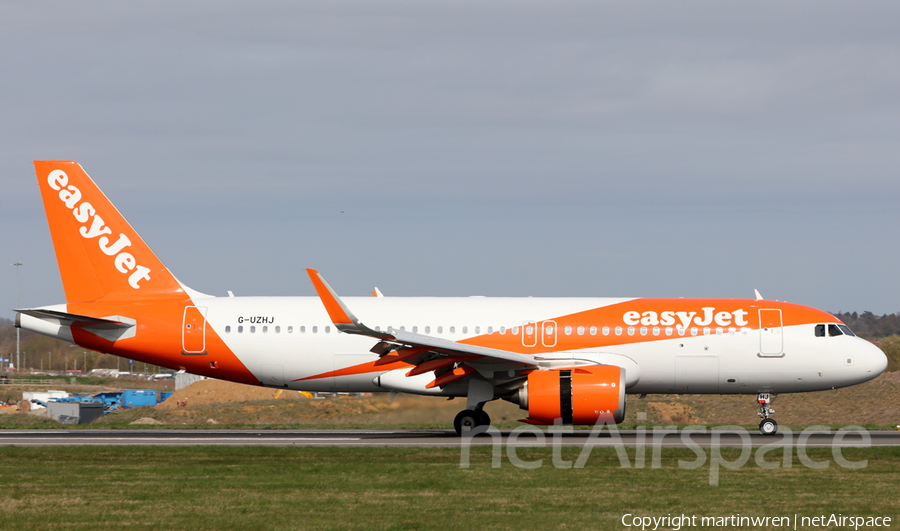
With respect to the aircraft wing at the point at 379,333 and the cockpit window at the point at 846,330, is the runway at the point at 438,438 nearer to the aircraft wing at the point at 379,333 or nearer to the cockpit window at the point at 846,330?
the aircraft wing at the point at 379,333

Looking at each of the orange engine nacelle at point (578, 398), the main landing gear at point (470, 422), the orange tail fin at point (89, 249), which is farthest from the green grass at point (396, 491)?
the orange tail fin at point (89, 249)

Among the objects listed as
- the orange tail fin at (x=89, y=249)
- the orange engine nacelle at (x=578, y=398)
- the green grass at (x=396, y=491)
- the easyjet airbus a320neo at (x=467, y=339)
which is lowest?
the green grass at (x=396, y=491)

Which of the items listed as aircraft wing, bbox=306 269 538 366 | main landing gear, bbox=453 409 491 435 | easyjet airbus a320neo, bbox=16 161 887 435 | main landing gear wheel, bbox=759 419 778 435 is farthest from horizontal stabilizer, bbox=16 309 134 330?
main landing gear wheel, bbox=759 419 778 435

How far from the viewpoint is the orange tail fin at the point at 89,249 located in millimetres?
26234

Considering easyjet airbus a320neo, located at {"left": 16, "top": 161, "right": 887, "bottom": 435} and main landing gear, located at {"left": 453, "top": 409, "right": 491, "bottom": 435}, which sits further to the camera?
easyjet airbus a320neo, located at {"left": 16, "top": 161, "right": 887, "bottom": 435}

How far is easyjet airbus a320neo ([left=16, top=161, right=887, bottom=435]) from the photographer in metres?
24.2

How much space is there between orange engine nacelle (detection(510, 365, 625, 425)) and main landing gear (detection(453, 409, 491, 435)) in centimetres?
214

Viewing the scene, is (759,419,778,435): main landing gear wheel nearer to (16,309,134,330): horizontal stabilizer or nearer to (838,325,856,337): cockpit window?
(838,325,856,337): cockpit window

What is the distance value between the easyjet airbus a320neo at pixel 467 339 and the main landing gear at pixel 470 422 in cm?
4

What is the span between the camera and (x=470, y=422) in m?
24.1

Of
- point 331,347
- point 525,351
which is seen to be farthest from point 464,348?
point 331,347

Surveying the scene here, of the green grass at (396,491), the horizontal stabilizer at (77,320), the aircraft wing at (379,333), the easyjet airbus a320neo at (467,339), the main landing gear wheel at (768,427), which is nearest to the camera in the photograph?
the green grass at (396,491)

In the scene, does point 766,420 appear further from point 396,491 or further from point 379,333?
point 396,491

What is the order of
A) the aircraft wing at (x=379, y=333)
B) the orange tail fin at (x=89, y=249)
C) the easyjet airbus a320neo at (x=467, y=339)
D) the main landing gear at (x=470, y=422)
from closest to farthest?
1. the aircraft wing at (x=379, y=333)
2. the main landing gear at (x=470, y=422)
3. the easyjet airbus a320neo at (x=467, y=339)
4. the orange tail fin at (x=89, y=249)
